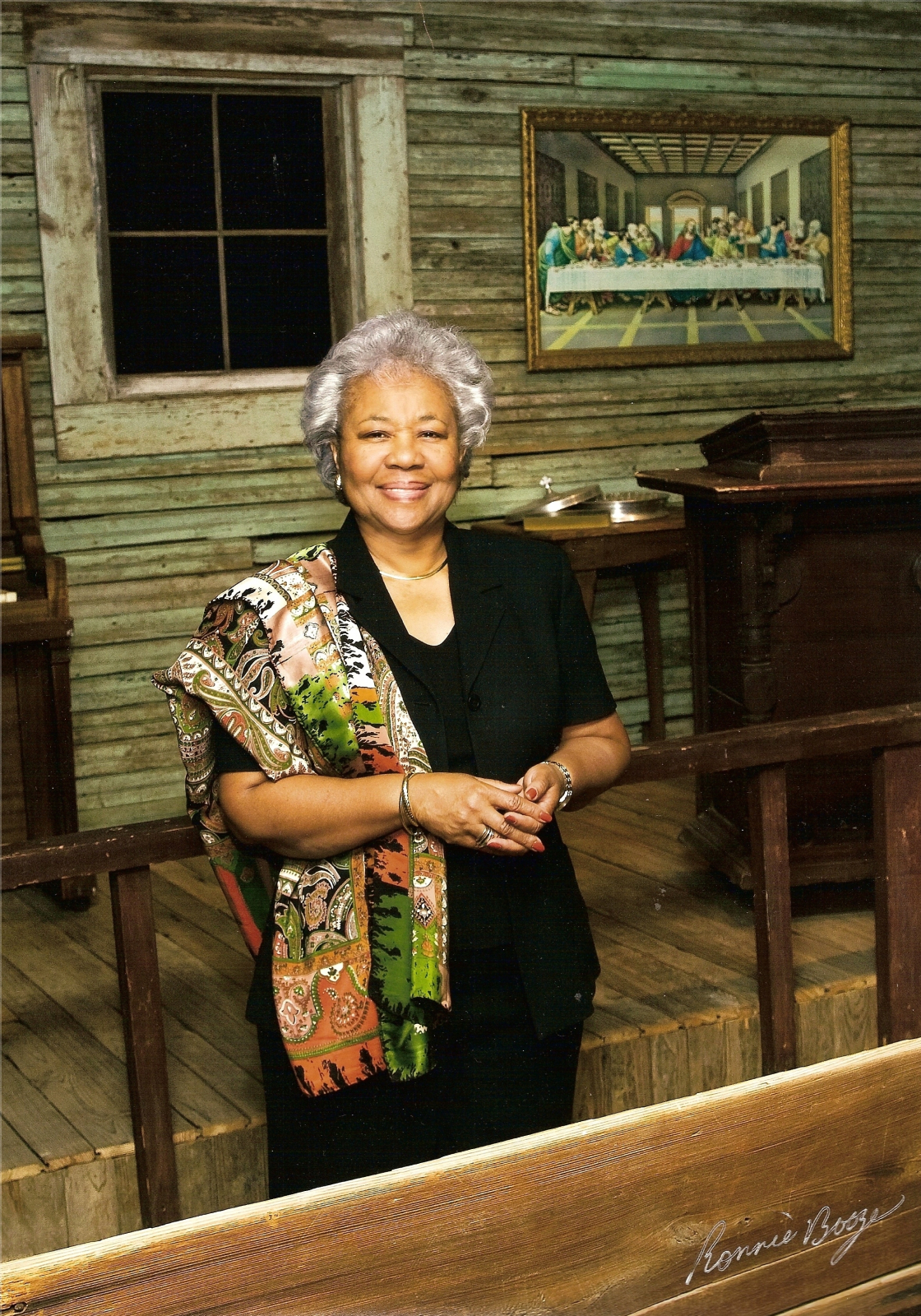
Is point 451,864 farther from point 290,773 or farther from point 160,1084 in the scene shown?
point 160,1084

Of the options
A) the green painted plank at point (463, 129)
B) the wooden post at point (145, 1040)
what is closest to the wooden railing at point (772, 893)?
the wooden post at point (145, 1040)

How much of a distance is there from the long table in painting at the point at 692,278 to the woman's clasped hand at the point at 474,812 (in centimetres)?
378

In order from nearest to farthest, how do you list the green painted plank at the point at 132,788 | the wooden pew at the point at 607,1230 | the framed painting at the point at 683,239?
the wooden pew at the point at 607,1230, the green painted plank at the point at 132,788, the framed painting at the point at 683,239

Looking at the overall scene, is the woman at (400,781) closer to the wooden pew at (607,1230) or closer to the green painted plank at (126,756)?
the wooden pew at (607,1230)

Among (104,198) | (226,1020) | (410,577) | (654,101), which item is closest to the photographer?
(410,577)

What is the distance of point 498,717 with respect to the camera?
2.04 meters

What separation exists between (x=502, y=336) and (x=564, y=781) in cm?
360

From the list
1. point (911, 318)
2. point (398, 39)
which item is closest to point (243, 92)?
point (398, 39)

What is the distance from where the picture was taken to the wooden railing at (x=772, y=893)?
2.14 metres

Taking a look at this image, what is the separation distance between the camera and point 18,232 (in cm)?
462

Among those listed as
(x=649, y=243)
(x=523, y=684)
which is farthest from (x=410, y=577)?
(x=649, y=243)

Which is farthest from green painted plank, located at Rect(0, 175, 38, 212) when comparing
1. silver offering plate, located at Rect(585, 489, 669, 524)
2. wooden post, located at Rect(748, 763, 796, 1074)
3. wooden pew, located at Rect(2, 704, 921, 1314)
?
wooden post, located at Rect(748, 763, 796, 1074)

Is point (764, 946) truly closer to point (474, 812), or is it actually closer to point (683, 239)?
point (474, 812)
